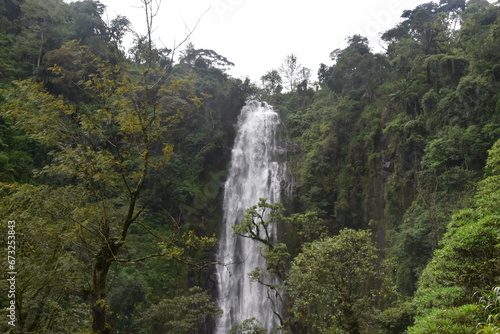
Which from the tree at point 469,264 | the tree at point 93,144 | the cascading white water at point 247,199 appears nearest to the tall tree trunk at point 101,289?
the tree at point 93,144

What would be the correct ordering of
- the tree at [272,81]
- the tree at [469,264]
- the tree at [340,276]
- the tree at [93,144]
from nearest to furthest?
the tree at [93,144] < the tree at [469,264] < the tree at [340,276] < the tree at [272,81]

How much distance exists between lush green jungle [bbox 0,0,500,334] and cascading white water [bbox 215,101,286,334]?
2.92 feet

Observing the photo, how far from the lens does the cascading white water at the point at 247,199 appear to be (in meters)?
17.8

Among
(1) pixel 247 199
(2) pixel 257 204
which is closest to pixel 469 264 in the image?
(2) pixel 257 204

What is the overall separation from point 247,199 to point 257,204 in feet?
24.1

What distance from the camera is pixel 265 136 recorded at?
85.0ft

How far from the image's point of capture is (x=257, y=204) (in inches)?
568

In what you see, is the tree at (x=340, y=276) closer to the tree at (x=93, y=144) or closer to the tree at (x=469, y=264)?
the tree at (x=469, y=264)

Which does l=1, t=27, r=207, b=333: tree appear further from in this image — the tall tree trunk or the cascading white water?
the cascading white water

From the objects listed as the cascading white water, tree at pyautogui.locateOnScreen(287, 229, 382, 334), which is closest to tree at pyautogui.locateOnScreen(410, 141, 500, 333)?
tree at pyautogui.locateOnScreen(287, 229, 382, 334)

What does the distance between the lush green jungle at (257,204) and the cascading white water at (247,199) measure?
2.92 feet

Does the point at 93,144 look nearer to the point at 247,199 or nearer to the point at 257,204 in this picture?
the point at 257,204

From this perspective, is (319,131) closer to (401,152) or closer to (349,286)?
(401,152)

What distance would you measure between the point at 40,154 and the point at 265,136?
15.4 meters
